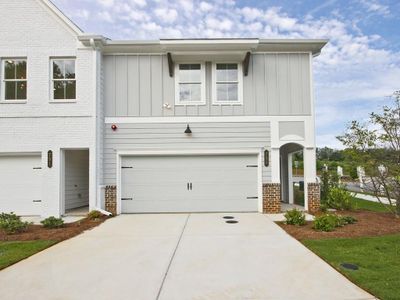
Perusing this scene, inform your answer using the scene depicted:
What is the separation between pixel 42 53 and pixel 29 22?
1.23 meters

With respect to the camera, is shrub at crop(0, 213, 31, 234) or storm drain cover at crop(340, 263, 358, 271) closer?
storm drain cover at crop(340, 263, 358, 271)

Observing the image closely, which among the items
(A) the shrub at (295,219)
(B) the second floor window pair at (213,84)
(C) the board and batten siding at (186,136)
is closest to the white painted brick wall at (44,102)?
(C) the board and batten siding at (186,136)

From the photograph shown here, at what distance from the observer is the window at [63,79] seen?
1054 cm

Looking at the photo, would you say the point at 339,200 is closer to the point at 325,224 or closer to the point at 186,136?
the point at 325,224

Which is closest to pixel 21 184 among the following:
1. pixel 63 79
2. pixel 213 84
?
pixel 63 79

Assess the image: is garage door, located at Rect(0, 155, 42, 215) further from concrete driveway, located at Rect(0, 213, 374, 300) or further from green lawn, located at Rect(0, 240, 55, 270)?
concrete driveway, located at Rect(0, 213, 374, 300)

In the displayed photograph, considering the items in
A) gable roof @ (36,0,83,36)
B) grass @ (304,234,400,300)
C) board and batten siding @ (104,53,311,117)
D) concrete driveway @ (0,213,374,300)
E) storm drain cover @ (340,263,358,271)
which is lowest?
concrete driveway @ (0,213,374,300)

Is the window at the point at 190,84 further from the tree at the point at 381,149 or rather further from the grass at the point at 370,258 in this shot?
the grass at the point at 370,258

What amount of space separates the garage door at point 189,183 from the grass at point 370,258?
4.39 metres

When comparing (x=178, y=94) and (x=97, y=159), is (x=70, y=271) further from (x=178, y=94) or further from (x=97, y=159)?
(x=178, y=94)

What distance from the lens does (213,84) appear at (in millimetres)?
10891

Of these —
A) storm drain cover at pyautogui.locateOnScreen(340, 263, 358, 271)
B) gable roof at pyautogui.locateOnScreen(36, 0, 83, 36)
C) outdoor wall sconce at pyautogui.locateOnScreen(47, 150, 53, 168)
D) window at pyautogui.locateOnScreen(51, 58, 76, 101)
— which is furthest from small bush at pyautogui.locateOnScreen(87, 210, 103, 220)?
storm drain cover at pyautogui.locateOnScreen(340, 263, 358, 271)

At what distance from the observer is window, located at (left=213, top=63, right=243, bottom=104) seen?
1091cm

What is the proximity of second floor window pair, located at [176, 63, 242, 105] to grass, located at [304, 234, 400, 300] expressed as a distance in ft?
20.1
